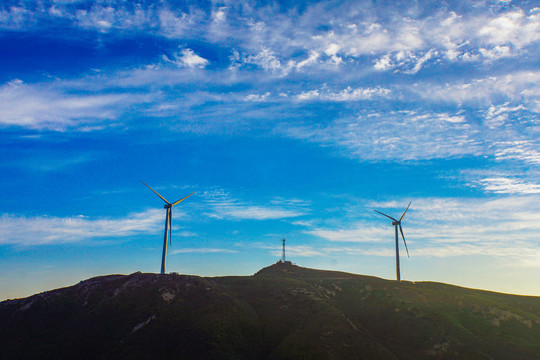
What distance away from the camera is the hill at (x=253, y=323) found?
109m

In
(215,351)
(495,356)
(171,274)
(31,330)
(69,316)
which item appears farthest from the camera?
(171,274)

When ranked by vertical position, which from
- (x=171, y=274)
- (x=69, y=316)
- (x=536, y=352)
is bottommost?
(x=536, y=352)

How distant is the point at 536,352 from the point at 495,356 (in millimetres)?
15412

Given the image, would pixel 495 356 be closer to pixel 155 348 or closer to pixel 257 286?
pixel 257 286

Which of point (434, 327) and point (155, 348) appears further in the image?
point (434, 327)

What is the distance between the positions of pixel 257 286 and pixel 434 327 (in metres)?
70.0

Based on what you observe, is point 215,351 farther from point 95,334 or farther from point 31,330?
point 31,330

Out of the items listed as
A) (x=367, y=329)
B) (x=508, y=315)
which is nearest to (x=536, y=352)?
(x=508, y=315)

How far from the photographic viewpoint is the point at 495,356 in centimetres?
11194

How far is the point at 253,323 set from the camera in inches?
4941

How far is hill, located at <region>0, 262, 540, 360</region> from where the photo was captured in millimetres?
109250

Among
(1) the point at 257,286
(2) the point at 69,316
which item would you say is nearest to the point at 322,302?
(1) the point at 257,286

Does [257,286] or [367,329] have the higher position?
[257,286]

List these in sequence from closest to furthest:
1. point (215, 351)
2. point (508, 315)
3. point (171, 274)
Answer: point (215, 351), point (508, 315), point (171, 274)
